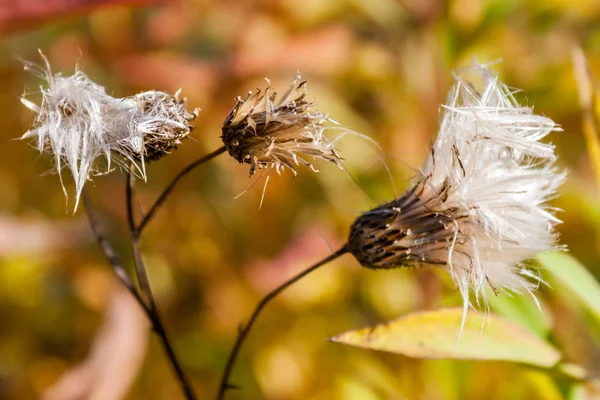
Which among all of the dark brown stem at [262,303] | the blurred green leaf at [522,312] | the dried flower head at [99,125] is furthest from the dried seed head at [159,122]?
the blurred green leaf at [522,312]

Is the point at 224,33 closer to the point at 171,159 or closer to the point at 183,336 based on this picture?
the point at 171,159

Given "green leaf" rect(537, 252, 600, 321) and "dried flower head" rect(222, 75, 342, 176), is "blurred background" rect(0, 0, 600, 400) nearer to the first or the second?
"green leaf" rect(537, 252, 600, 321)

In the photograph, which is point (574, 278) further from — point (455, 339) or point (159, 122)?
point (159, 122)

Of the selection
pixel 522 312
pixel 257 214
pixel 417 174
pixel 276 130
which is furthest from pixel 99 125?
pixel 257 214

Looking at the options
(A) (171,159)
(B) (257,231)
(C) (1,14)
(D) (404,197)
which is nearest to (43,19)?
(C) (1,14)

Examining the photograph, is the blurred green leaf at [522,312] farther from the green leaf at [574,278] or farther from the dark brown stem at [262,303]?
the dark brown stem at [262,303]

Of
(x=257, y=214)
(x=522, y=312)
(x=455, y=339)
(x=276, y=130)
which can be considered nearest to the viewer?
(x=276, y=130)
